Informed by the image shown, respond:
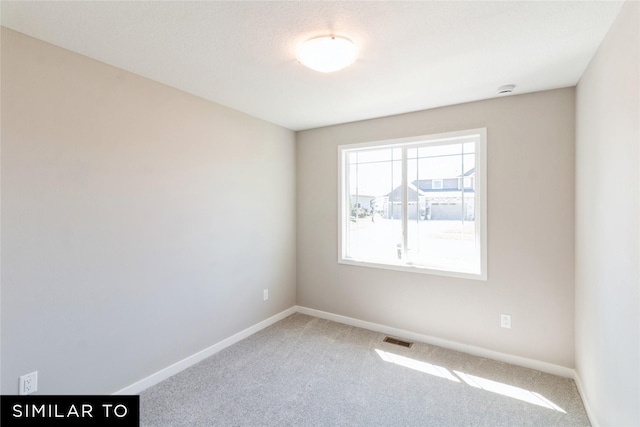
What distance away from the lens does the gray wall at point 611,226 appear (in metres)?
1.38

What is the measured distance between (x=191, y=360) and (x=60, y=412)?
1.08m

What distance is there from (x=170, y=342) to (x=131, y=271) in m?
0.74

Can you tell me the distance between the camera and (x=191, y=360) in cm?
271

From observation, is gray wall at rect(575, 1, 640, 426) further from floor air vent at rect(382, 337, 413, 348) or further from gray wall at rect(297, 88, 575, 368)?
floor air vent at rect(382, 337, 413, 348)

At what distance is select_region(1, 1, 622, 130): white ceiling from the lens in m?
1.52

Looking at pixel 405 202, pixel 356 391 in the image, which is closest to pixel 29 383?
pixel 356 391

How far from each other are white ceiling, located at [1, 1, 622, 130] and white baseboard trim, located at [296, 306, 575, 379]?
2378mm

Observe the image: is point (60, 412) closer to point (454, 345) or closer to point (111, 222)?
point (111, 222)

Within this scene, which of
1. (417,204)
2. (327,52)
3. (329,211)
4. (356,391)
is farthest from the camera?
(329,211)

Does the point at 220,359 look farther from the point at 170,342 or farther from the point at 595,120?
the point at 595,120

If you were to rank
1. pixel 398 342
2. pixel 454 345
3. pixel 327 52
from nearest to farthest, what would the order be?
pixel 327 52 < pixel 454 345 < pixel 398 342

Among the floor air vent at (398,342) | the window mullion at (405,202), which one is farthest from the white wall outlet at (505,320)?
the window mullion at (405,202)

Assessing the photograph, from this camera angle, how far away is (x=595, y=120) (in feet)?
6.37

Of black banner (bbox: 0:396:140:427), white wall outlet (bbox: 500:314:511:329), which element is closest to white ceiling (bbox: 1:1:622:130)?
white wall outlet (bbox: 500:314:511:329)
